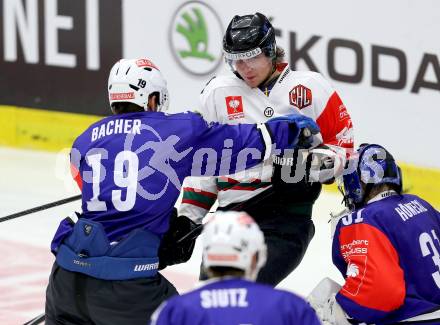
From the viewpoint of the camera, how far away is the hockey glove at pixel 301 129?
12.6 feet

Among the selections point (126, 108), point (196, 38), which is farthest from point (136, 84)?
point (196, 38)

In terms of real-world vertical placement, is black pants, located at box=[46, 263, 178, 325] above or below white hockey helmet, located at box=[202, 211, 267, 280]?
below

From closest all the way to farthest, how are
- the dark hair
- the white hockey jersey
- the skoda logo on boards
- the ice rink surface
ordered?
1. the dark hair
2. the white hockey jersey
3. the ice rink surface
4. the skoda logo on boards

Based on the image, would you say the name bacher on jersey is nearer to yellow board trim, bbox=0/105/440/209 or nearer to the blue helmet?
the blue helmet

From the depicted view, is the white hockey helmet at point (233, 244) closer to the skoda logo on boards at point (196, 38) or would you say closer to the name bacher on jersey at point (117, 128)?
the name bacher on jersey at point (117, 128)

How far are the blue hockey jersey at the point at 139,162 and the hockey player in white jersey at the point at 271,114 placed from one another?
0.52 meters

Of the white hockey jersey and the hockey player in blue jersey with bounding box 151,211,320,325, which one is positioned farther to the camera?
the white hockey jersey

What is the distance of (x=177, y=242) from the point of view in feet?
13.3

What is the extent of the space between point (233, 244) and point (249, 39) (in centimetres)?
163

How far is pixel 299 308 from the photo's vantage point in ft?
8.68

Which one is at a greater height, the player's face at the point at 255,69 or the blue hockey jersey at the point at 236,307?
the player's face at the point at 255,69

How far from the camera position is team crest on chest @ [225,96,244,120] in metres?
4.32

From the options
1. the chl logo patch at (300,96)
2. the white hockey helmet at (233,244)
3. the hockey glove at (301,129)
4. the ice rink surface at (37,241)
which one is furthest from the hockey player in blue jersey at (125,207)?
the ice rink surface at (37,241)

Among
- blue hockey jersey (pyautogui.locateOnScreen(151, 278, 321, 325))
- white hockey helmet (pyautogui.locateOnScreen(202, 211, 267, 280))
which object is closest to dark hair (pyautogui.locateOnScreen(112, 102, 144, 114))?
white hockey helmet (pyautogui.locateOnScreen(202, 211, 267, 280))
